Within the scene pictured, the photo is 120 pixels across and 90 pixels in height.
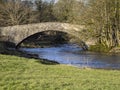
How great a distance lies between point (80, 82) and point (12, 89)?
3348 millimetres

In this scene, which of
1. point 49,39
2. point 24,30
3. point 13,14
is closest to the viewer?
point 24,30

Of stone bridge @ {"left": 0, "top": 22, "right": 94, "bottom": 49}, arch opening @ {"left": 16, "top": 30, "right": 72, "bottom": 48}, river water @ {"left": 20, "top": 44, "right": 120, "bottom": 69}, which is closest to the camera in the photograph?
river water @ {"left": 20, "top": 44, "right": 120, "bottom": 69}

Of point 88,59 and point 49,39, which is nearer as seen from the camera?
point 88,59

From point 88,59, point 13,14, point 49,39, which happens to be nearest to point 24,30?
point 49,39

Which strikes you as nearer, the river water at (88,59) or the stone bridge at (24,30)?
the river water at (88,59)

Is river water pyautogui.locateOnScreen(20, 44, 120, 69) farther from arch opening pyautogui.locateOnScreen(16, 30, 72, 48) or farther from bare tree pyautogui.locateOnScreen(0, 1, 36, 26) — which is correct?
bare tree pyautogui.locateOnScreen(0, 1, 36, 26)

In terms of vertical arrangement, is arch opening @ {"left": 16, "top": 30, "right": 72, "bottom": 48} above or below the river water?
below

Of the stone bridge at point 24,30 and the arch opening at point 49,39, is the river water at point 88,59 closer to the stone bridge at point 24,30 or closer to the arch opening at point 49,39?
the stone bridge at point 24,30

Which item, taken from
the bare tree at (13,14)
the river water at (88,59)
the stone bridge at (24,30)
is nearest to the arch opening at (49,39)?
the bare tree at (13,14)

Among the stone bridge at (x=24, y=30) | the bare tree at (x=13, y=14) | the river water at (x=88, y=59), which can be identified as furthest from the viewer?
the bare tree at (x=13, y=14)

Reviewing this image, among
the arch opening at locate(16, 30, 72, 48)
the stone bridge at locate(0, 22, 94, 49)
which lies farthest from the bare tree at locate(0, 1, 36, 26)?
the stone bridge at locate(0, 22, 94, 49)

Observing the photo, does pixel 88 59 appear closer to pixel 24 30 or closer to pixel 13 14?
pixel 24 30

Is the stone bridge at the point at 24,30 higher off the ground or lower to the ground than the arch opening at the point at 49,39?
higher

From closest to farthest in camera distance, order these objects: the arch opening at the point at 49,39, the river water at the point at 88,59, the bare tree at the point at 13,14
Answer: the river water at the point at 88,59 < the arch opening at the point at 49,39 < the bare tree at the point at 13,14
